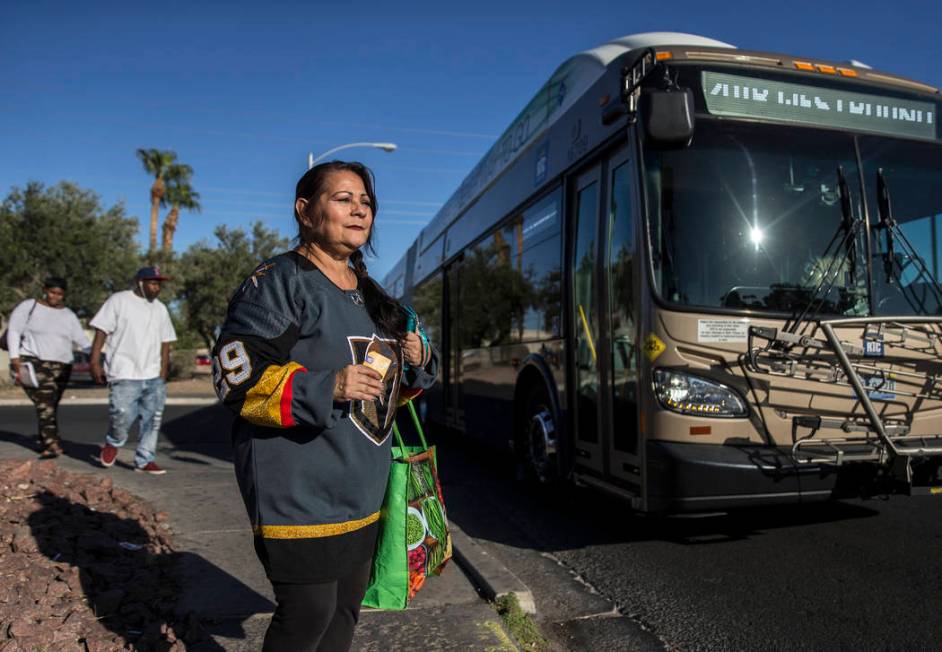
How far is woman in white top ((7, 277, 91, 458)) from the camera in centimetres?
726

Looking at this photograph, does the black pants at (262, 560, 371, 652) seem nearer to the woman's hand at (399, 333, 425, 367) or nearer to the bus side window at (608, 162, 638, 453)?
the woman's hand at (399, 333, 425, 367)

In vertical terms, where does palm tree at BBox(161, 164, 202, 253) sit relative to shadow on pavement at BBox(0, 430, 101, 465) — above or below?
above

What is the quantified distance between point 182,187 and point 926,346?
43262mm

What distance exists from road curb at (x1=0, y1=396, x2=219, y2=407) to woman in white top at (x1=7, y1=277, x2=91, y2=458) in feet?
37.2

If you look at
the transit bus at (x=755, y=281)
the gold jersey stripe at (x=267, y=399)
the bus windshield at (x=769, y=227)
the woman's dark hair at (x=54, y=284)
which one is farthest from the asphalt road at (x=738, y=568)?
the woman's dark hair at (x=54, y=284)

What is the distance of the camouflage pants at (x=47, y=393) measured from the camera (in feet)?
24.0

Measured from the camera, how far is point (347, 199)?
2.18 m

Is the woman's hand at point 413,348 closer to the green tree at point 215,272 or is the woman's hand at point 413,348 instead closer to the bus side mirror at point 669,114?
the bus side mirror at point 669,114

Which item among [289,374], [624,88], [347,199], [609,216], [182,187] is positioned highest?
[182,187]

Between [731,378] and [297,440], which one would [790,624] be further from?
[297,440]

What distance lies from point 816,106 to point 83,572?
15.7 ft

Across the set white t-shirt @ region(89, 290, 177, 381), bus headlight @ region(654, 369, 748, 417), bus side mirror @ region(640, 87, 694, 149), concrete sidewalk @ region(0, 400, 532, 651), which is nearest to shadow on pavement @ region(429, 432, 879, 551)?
concrete sidewalk @ region(0, 400, 532, 651)

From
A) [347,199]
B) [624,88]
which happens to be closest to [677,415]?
[624,88]

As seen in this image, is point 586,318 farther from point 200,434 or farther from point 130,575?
point 200,434
